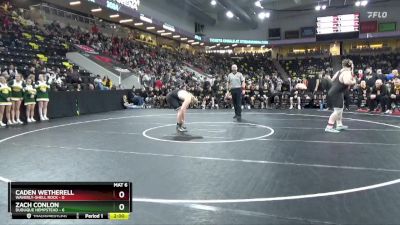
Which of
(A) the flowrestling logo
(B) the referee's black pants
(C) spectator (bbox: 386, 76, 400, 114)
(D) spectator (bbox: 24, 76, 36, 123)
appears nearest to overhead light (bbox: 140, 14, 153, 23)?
(D) spectator (bbox: 24, 76, 36, 123)

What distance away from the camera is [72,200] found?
239 centimetres

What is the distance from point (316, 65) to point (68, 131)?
36476 millimetres

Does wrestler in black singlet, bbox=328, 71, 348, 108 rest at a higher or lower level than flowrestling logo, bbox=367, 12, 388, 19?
lower

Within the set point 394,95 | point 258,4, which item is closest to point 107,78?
point 394,95

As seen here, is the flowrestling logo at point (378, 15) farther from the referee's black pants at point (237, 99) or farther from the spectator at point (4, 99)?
the spectator at point (4, 99)

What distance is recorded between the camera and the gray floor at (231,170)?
3.13m

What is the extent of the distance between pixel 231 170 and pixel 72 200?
251 cm

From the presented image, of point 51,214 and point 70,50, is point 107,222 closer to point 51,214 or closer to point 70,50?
point 51,214

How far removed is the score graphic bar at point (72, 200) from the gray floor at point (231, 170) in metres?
0.60

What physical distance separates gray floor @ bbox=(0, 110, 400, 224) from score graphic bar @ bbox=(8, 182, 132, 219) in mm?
600

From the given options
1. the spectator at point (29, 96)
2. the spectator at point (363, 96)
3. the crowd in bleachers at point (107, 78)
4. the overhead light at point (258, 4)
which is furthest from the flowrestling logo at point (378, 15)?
the spectator at point (29, 96)

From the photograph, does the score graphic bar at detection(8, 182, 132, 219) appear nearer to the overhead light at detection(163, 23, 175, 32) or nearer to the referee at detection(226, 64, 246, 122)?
the referee at detection(226, 64, 246, 122)

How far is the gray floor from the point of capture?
123 inches

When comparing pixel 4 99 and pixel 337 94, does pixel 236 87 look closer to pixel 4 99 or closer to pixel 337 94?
pixel 337 94
